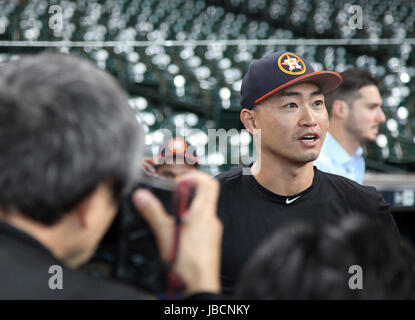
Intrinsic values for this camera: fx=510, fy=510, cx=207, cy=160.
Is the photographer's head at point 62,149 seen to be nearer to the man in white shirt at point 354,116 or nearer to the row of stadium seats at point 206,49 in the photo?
the man in white shirt at point 354,116

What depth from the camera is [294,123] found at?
65.4 inches

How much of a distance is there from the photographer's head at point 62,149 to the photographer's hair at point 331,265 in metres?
0.22

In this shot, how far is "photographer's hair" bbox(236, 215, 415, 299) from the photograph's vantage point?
1.96ft

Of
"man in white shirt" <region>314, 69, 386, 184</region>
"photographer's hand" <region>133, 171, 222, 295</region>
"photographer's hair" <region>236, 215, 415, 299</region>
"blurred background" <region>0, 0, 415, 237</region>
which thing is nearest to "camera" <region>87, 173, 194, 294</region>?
"photographer's hand" <region>133, 171, 222, 295</region>

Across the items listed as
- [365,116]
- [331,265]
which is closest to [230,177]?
[331,265]

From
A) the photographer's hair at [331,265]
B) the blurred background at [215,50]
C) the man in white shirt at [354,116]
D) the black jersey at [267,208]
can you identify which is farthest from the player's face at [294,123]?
the blurred background at [215,50]

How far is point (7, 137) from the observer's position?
2.03 feet

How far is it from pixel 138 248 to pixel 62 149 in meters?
0.20

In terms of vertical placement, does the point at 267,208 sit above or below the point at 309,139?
below

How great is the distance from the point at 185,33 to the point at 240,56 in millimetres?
1116

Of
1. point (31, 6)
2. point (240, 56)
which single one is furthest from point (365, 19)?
point (31, 6)

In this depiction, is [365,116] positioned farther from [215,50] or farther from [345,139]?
[215,50]

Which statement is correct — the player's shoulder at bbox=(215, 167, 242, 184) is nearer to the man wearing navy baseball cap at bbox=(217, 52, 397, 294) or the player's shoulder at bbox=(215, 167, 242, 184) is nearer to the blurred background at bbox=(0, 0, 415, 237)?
the man wearing navy baseball cap at bbox=(217, 52, 397, 294)

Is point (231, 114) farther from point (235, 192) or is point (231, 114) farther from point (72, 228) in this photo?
point (72, 228)
